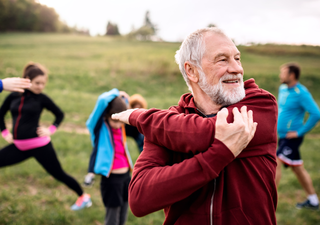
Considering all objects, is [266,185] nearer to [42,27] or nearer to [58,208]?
[58,208]

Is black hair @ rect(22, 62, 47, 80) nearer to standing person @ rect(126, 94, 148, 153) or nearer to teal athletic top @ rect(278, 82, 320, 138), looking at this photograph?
standing person @ rect(126, 94, 148, 153)

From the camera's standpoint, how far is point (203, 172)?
3.56ft

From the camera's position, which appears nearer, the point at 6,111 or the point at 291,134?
the point at 6,111

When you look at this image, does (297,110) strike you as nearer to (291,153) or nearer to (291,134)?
(291,134)

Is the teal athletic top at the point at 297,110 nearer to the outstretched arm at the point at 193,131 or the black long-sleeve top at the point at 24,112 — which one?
the outstretched arm at the point at 193,131

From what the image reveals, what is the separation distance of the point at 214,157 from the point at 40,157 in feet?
11.1

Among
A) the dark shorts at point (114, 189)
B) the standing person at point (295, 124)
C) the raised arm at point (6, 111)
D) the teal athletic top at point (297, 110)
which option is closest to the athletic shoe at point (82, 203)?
the dark shorts at point (114, 189)

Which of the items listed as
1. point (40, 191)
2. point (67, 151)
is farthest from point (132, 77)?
point (40, 191)

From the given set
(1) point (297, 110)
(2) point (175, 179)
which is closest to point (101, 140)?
(2) point (175, 179)

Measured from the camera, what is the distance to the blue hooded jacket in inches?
112

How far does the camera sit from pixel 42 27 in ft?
169

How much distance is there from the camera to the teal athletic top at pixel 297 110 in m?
4.31

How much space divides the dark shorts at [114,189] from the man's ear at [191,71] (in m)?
1.89

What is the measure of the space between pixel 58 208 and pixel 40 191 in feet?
2.51
